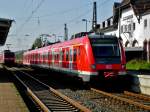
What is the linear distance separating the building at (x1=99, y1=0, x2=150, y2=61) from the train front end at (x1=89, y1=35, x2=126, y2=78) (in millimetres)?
34466

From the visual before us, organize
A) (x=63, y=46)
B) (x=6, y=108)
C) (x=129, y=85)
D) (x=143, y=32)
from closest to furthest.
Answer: (x=6, y=108) < (x=129, y=85) < (x=63, y=46) < (x=143, y=32)

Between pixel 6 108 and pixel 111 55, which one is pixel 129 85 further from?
pixel 6 108

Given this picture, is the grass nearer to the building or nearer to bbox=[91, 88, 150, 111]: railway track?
the building

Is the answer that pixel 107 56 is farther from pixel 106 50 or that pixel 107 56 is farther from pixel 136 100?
pixel 136 100

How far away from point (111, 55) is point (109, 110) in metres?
7.99

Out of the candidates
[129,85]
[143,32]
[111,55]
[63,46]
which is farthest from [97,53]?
[143,32]

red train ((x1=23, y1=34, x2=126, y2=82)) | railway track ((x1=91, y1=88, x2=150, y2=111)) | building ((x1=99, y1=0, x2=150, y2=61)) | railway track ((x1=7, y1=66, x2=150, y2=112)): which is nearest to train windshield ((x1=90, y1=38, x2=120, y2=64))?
red train ((x1=23, y1=34, x2=126, y2=82))

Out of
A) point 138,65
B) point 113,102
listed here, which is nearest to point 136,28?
point 138,65

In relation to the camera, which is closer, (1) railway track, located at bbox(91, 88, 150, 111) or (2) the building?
(1) railway track, located at bbox(91, 88, 150, 111)

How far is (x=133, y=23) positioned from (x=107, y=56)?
4299cm

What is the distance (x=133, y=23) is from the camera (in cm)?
6531

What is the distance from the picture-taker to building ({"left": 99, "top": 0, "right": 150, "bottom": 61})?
6021cm

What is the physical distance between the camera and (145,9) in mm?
62312

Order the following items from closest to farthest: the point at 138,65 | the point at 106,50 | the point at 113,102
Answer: the point at 113,102, the point at 106,50, the point at 138,65
